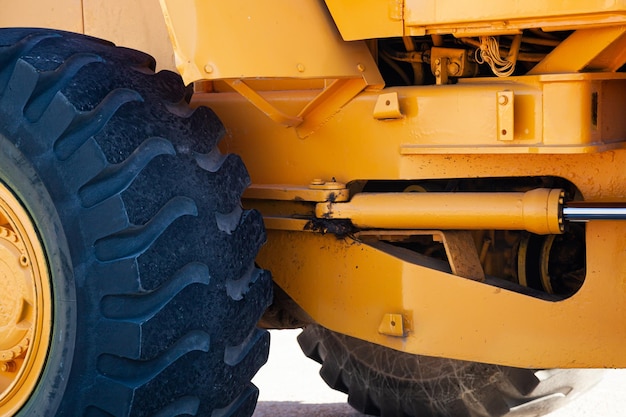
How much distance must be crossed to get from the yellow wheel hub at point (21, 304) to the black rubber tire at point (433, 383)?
157 cm

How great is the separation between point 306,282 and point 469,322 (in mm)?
575

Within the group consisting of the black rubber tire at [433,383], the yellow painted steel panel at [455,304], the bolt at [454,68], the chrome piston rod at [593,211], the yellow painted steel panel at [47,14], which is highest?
the yellow painted steel panel at [47,14]

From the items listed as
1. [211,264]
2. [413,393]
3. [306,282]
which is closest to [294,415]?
[413,393]

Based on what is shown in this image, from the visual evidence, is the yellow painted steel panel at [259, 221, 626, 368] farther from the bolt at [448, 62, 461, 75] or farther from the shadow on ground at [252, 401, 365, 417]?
the shadow on ground at [252, 401, 365, 417]

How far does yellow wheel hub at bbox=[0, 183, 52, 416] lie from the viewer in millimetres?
3301

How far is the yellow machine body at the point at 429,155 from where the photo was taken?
330 centimetres

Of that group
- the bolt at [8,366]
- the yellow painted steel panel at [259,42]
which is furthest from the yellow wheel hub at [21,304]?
the yellow painted steel panel at [259,42]

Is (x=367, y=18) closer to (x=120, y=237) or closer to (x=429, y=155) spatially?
(x=429, y=155)

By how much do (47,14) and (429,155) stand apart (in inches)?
64.2

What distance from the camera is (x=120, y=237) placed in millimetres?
3162

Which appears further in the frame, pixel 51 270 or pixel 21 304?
pixel 21 304

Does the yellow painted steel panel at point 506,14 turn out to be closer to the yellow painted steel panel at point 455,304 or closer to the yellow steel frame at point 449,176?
the yellow steel frame at point 449,176

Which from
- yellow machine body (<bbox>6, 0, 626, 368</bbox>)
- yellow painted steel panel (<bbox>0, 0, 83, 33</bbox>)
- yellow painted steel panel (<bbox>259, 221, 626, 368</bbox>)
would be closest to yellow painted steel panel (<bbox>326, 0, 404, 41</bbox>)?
yellow machine body (<bbox>6, 0, 626, 368</bbox>)

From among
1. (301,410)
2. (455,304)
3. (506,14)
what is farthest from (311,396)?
(506,14)
